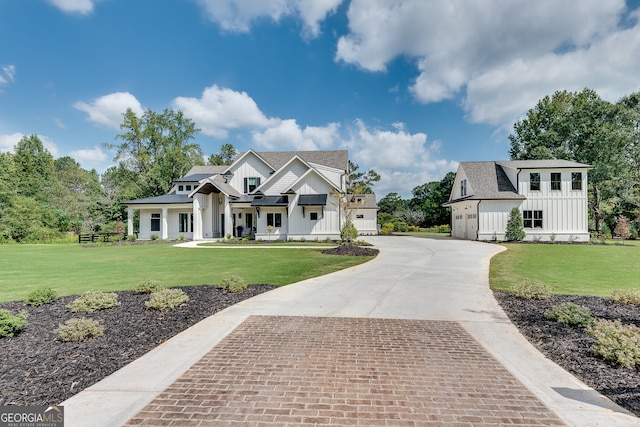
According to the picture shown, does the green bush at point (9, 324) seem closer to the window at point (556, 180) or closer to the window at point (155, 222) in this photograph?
the window at point (155, 222)

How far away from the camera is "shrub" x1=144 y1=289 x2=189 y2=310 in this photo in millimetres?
6359

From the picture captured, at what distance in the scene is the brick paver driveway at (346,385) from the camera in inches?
114

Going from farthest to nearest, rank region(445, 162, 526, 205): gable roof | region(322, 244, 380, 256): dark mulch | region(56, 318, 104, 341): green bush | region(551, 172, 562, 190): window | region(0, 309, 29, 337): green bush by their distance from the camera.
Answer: region(445, 162, 526, 205): gable roof
region(551, 172, 562, 190): window
region(322, 244, 380, 256): dark mulch
region(0, 309, 29, 337): green bush
region(56, 318, 104, 341): green bush

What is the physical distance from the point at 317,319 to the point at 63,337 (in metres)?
4.17

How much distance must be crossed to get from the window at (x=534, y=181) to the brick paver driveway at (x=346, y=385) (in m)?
26.0

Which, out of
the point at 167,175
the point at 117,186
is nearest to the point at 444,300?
the point at 167,175

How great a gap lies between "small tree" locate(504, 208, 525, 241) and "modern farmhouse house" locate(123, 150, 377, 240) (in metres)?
12.5

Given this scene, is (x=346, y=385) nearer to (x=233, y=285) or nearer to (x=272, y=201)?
(x=233, y=285)

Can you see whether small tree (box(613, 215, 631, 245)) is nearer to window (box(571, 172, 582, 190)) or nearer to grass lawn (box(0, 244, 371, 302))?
window (box(571, 172, 582, 190))

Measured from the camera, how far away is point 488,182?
88.3ft

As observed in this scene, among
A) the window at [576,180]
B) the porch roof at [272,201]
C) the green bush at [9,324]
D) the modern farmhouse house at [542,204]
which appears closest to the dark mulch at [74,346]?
the green bush at [9,324]

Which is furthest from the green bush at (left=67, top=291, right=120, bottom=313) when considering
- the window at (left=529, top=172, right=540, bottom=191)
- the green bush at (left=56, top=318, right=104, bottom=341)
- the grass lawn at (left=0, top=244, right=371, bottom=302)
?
the window at (left=529, top=172, right=540, bottom=191)

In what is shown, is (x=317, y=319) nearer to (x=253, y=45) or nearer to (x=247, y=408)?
(x=247, y=408)

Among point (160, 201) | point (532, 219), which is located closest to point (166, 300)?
point (160, 201)
